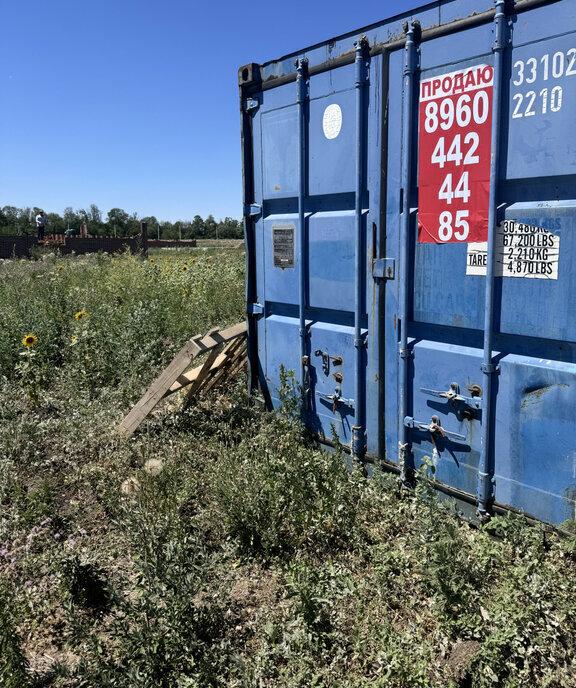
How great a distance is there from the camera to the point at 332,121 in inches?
151

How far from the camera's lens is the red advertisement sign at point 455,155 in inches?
119

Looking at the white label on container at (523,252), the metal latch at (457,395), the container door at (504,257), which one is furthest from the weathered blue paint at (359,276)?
the white label on container at (523,252)

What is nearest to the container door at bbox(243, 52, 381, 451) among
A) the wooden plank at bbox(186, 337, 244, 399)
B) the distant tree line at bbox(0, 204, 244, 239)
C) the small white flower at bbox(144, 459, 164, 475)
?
the wooden plank at bbox(186, 337, 244, 399)

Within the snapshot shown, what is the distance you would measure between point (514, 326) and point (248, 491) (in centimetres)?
194

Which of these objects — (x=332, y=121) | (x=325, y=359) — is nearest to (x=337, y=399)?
(x=325, y=359)

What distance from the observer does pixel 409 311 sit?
3.54 metres

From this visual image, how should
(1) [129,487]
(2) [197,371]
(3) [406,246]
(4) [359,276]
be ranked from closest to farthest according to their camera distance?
(3) [406,246], (4) [359,276], (1) [129,487], (2) [197,371]

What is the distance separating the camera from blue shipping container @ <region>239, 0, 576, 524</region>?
2848 millimetres

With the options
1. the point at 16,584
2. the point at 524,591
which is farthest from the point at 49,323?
the point at 524,591

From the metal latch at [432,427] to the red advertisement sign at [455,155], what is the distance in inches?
45.7

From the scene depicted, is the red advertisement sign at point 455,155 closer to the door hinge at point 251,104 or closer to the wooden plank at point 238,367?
the door hinge at point 251,104

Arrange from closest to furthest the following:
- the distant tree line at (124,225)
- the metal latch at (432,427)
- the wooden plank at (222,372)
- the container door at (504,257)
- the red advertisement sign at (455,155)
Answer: the container door at (504,257), the red advertisement sign at (455,155), the metal latch at (432,427), the wooden plank at (222,372), the distant tree line at (124,225)

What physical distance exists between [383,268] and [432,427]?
1.10 meters

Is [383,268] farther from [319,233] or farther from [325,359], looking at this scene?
[325,359]
